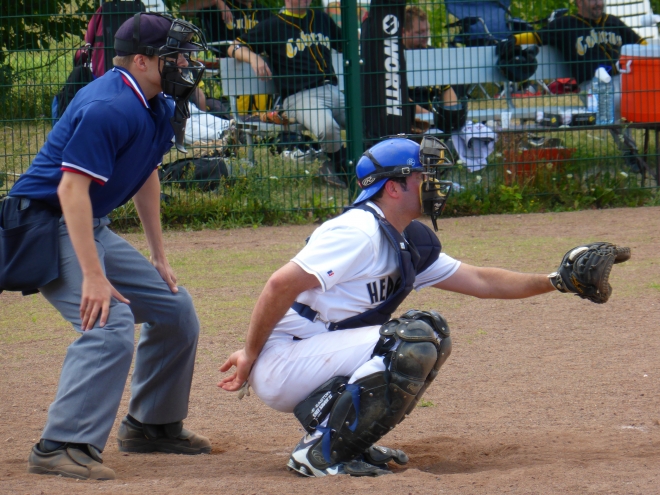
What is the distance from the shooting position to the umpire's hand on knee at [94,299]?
10.6 feet

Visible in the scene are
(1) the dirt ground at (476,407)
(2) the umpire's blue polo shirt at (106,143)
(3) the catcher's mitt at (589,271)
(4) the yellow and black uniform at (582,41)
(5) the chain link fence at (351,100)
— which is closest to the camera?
(1) the dirt ground at (476,407)

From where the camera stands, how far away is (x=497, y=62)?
9.00m

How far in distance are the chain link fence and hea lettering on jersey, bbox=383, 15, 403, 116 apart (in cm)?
1

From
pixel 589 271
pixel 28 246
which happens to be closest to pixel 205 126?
pixel 28 246

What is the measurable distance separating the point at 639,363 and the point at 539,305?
1409mm

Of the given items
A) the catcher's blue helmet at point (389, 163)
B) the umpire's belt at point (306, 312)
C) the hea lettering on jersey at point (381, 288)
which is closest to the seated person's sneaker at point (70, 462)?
the umpire's belt at point (306, 312)

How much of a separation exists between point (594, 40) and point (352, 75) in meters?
2.64

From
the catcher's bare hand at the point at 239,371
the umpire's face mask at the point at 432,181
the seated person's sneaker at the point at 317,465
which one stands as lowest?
the seated person's sneaker at the point at 317,465

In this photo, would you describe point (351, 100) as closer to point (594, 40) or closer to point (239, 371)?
point (594, 40)

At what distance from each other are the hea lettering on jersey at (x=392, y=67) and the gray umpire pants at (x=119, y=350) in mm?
5502

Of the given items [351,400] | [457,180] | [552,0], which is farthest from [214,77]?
[351,400]

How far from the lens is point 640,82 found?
9.27 metres

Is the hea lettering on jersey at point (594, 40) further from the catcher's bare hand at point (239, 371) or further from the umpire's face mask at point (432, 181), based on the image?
the catcher's bare hand at point (239, 371)

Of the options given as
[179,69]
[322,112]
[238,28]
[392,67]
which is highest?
[238,28]
